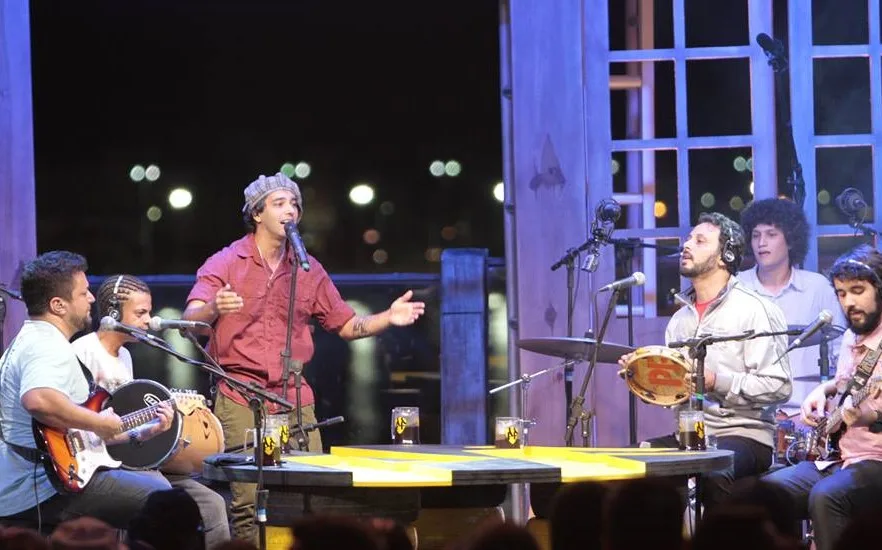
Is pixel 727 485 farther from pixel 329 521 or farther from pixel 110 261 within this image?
pixel 110 261

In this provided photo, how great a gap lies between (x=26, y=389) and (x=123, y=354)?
99 centimetres

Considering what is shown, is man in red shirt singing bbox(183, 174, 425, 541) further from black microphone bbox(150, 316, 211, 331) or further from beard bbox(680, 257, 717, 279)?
beard bbox(680, 257, 717, 279)

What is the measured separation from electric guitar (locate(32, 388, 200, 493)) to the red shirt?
97 cm

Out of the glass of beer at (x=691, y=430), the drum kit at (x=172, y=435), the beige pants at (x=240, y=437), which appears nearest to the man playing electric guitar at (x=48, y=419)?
the drum kit at (x=172, y=435)

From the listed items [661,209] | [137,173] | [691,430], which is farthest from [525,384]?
[137,173]

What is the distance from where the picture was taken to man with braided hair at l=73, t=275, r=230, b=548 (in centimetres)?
557

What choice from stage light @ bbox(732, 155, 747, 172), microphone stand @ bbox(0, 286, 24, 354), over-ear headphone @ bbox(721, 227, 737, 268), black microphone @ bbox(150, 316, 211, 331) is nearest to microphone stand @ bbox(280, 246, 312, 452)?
black microphone @ bbox(150, 316, 211, 331)

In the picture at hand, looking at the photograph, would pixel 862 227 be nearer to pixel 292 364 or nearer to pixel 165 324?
pixel 292 364

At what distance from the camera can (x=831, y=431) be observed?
5359 mm

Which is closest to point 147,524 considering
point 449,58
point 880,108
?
point 880,108

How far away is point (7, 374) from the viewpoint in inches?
201

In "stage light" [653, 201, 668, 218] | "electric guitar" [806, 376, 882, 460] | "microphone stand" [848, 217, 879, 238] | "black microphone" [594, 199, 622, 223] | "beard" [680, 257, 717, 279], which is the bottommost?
"electric guitar" [806, 376, 882, 460]

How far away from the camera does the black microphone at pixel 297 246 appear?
5.63 meters

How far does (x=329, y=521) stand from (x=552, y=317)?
16.3 ft
